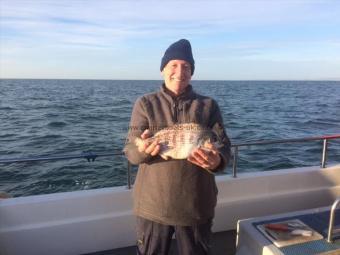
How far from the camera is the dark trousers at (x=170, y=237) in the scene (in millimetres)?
2740

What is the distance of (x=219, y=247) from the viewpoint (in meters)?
4.19

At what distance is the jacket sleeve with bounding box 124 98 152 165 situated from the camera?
254 centimetres

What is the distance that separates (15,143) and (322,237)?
1418cm

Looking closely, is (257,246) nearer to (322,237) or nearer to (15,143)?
(322,237)

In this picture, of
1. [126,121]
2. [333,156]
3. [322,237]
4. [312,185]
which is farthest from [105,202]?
[126,121]

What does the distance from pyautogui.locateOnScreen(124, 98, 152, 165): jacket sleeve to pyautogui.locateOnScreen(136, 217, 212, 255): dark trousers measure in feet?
1.77

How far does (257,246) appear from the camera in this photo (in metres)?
3.18
